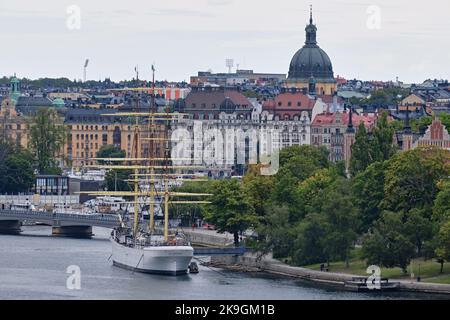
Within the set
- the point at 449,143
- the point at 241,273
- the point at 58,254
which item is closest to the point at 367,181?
the point at 241,273

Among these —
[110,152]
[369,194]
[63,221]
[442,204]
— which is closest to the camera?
[442,204]

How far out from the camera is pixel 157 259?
74062 millimetres

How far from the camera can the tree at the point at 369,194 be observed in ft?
245

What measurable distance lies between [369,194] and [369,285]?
10299 mm

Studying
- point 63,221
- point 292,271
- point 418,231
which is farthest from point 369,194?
point 63,221

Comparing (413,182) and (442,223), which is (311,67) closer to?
(413,182)

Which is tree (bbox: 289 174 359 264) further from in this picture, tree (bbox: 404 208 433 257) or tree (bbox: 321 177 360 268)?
tree (bbox: 404 208 433 257)

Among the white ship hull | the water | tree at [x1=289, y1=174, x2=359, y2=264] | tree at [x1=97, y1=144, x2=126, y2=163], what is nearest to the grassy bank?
tree at [x1=289, y1=174, x2=359, y2=264]

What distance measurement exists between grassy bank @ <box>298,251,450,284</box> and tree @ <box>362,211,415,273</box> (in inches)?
14.4

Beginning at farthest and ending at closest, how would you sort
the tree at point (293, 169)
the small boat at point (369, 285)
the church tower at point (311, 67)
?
1. the church tower at point (311, 67)
2. the tree at point (293, 169)
3. the small boat at point (369, 285)

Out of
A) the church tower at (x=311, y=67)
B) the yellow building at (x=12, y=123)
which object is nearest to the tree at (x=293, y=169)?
the yellow building at (x=12, y=123)

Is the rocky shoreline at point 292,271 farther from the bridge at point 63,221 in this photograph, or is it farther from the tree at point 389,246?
the bridge at point 63,221

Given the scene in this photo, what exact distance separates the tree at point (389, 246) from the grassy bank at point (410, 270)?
1.20 ft
